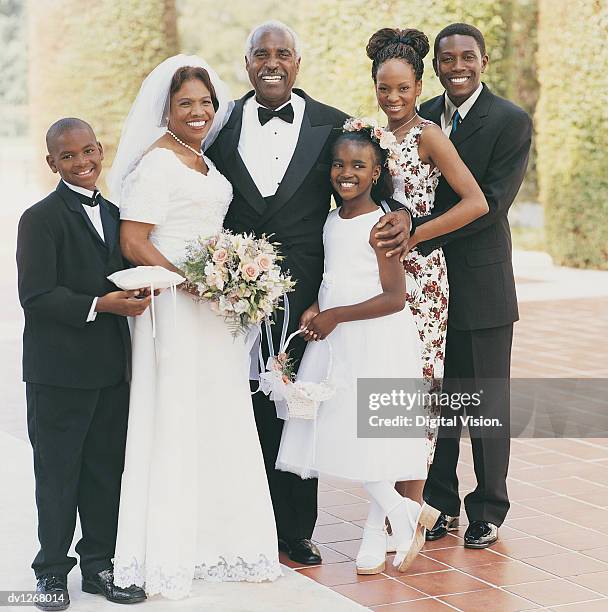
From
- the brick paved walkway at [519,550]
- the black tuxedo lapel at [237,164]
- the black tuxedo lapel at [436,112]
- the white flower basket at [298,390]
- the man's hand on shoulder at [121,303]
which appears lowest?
the brick paved walkway at [519,550]

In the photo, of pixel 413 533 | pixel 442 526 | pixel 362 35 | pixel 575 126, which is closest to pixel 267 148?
pixel 413 533

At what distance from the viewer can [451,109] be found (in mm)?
4984

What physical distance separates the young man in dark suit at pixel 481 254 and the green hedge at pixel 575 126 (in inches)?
397

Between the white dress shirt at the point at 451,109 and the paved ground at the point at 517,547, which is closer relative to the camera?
the paved ground at the point at 517,547

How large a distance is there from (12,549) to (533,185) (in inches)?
667

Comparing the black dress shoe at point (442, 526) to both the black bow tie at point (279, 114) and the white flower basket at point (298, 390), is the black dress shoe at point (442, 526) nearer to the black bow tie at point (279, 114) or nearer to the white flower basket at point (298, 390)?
the white flower basket at point (298, 390)

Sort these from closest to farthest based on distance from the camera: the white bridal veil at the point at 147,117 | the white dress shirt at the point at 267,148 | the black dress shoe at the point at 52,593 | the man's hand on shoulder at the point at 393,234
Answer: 1. the black dress shoe at the point at 52,593
2. the white bridal veil at the point at 147,117
3. the man's hand on shoulder at the point at 393,234
4. the white dress shirt at the point at 267,148

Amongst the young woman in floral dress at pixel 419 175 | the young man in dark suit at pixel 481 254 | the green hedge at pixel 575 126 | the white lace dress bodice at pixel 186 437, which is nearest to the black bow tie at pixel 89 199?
the white lace dress bodice at pixel 186 437

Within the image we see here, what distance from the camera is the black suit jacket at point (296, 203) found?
468 cm

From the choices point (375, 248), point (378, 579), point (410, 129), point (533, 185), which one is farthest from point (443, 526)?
point (533, 185)

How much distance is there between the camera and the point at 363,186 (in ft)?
14.9

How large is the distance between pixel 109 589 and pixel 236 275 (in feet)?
4.19

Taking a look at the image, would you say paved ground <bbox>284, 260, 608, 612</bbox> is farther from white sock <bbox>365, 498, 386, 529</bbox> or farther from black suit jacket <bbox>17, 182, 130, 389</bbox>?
black suit jacket <bbox>17, 182, 130, 389</bbox>

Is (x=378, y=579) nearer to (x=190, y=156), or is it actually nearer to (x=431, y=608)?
(x=431, y=608)
